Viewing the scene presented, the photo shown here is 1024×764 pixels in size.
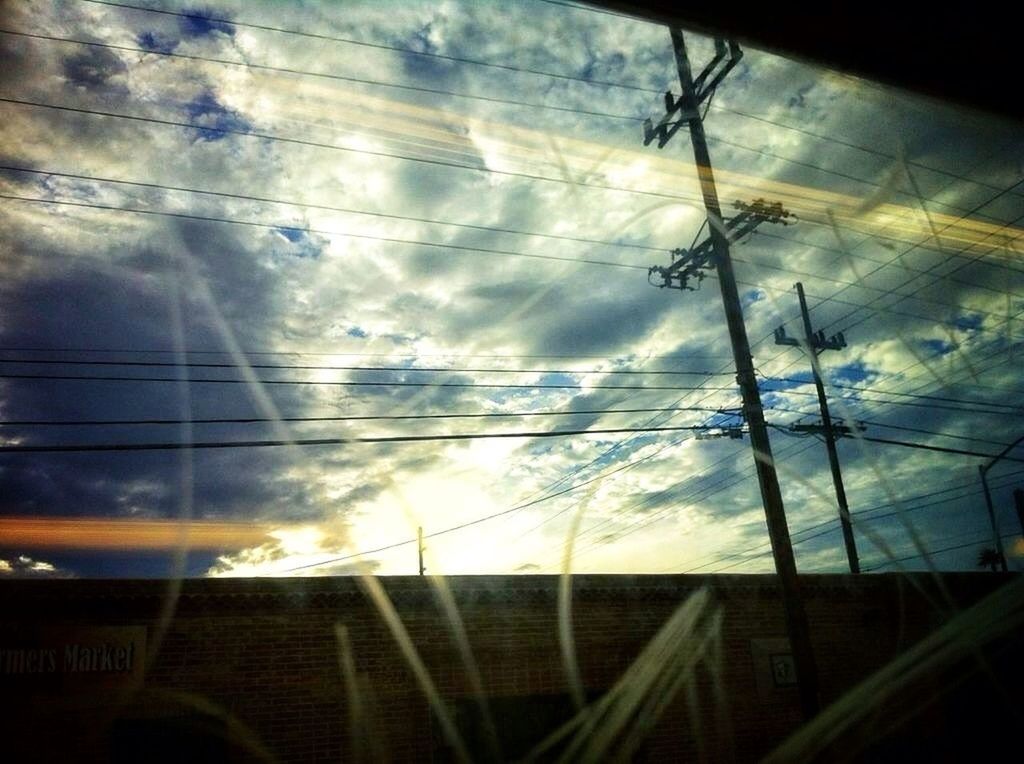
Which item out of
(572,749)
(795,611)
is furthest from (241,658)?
(795,611)

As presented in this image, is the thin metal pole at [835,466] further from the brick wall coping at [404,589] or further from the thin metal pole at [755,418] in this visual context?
the thin metal pole at [755,418]

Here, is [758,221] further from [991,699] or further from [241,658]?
[241,658]

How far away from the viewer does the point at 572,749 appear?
11773 millimetres

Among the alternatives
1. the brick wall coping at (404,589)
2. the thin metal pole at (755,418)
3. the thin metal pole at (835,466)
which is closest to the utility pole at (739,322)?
the thin metal pole at (755,418)

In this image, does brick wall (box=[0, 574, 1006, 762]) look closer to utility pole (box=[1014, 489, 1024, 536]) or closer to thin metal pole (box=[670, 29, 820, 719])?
thin metal pole (box=[670, 29, 820, 719])

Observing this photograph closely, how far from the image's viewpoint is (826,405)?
75.4 ft

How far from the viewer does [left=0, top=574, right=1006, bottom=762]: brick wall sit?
9.86m

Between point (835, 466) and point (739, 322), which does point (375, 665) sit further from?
point (835, 466)

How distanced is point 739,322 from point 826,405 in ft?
42.5

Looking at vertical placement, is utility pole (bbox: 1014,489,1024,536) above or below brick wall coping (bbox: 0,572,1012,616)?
above

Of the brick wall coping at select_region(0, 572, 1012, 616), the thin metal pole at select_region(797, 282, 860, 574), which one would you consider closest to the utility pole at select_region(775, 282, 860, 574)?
the thin metal pole at select_region(797, 282, 860, 574)

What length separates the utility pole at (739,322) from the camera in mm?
10312

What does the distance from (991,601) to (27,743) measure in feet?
57.8

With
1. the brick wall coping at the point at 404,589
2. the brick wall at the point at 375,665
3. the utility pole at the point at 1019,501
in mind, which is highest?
the utility pole at the point at 1019,501
